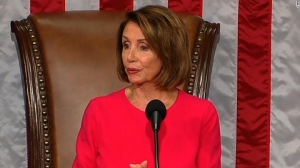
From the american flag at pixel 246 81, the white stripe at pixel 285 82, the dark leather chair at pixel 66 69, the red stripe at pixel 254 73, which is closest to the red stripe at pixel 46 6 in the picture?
the american flag at pixel 246 81

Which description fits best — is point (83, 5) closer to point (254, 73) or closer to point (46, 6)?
point (46, 6)

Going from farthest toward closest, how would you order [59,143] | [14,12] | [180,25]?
[14,12] → [59,143] → [180,25]

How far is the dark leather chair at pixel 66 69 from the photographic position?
1981 mm

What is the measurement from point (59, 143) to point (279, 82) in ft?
2.43

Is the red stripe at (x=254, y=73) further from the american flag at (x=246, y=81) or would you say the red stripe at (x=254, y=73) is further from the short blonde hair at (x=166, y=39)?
the short blonde hair at (x=166, y=39)

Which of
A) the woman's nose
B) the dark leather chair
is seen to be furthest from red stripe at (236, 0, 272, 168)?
the woman's nose

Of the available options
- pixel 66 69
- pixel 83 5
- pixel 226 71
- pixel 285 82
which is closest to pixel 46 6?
pixel 83 5

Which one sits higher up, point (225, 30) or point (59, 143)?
point (225, 30)

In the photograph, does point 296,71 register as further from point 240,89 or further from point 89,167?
point 89,167

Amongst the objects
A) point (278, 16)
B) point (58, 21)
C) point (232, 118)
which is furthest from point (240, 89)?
point (58, 21)

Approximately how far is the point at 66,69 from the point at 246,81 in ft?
1.94

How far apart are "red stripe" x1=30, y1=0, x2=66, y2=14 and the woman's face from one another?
0.58 meters

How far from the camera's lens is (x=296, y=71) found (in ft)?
7.43

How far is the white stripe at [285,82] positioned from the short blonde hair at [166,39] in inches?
23.3
